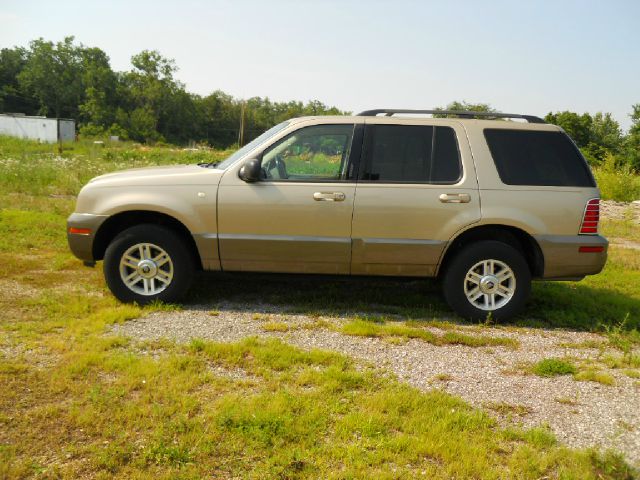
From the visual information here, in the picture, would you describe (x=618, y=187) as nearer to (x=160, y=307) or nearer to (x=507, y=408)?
(x=507, y=408)

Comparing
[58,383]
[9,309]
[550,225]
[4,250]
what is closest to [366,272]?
[550,225]

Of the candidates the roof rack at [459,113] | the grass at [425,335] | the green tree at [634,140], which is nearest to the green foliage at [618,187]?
the roof rack at [459,113]

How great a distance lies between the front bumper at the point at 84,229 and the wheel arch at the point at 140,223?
2.9 inches

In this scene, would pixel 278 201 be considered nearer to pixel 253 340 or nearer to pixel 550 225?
pixel 253 340

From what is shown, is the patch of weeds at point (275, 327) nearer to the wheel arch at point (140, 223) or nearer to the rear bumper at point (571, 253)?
the wheel arch at point (140, 223)

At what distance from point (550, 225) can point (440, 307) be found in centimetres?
144

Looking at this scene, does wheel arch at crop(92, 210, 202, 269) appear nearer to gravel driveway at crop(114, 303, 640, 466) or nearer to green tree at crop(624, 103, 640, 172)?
gravel driveway at crop(114, 303, 640, 466)

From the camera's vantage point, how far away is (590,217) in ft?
17.2

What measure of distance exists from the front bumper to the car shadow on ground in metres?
1.12

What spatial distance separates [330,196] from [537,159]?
2.09m

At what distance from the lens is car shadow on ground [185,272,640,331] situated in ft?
18.1

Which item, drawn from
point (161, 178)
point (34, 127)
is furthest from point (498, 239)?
point (34, 127)

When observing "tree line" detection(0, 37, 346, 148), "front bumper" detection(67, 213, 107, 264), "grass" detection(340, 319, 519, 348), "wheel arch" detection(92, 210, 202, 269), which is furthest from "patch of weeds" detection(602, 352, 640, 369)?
"tree line" detection(0, 37, 346, 148)

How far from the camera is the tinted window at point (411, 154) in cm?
530
